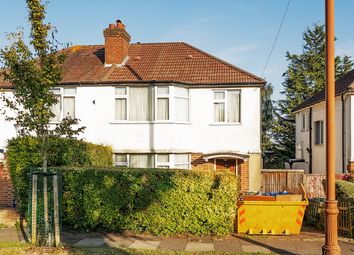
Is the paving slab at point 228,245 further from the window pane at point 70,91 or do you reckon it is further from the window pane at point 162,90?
the window pane at point 70,91

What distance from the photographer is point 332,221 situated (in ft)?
23.1

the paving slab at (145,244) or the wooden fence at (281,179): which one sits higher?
the wooden fence at (281,179)

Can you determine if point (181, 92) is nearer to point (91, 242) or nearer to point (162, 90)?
point (162, 90)

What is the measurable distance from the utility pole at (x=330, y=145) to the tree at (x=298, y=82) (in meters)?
34.2

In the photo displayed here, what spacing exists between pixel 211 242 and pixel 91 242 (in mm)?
2983

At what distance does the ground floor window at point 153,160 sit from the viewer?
17.5m

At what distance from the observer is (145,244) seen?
32.0 feet

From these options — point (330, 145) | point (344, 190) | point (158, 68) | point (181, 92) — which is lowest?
point (344, 190)

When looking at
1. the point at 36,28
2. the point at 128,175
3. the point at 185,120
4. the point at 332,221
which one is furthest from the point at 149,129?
the point at 332,221

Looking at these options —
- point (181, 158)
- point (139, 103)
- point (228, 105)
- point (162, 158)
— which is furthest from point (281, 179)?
point (139, 103)

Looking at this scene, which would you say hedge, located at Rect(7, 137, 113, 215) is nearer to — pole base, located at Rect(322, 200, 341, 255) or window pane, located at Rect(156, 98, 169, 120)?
window pane, located at Rect(156, 98, 169, 120)

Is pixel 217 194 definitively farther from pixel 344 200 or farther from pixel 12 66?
pixel 12 66

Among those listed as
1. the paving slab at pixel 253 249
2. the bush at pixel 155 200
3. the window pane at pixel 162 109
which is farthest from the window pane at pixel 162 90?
the paving slab at pixel 253 249

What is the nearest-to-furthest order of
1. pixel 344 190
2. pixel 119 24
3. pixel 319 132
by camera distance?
pixel 344 190 < pixel 119 24 < pixel 319 132
